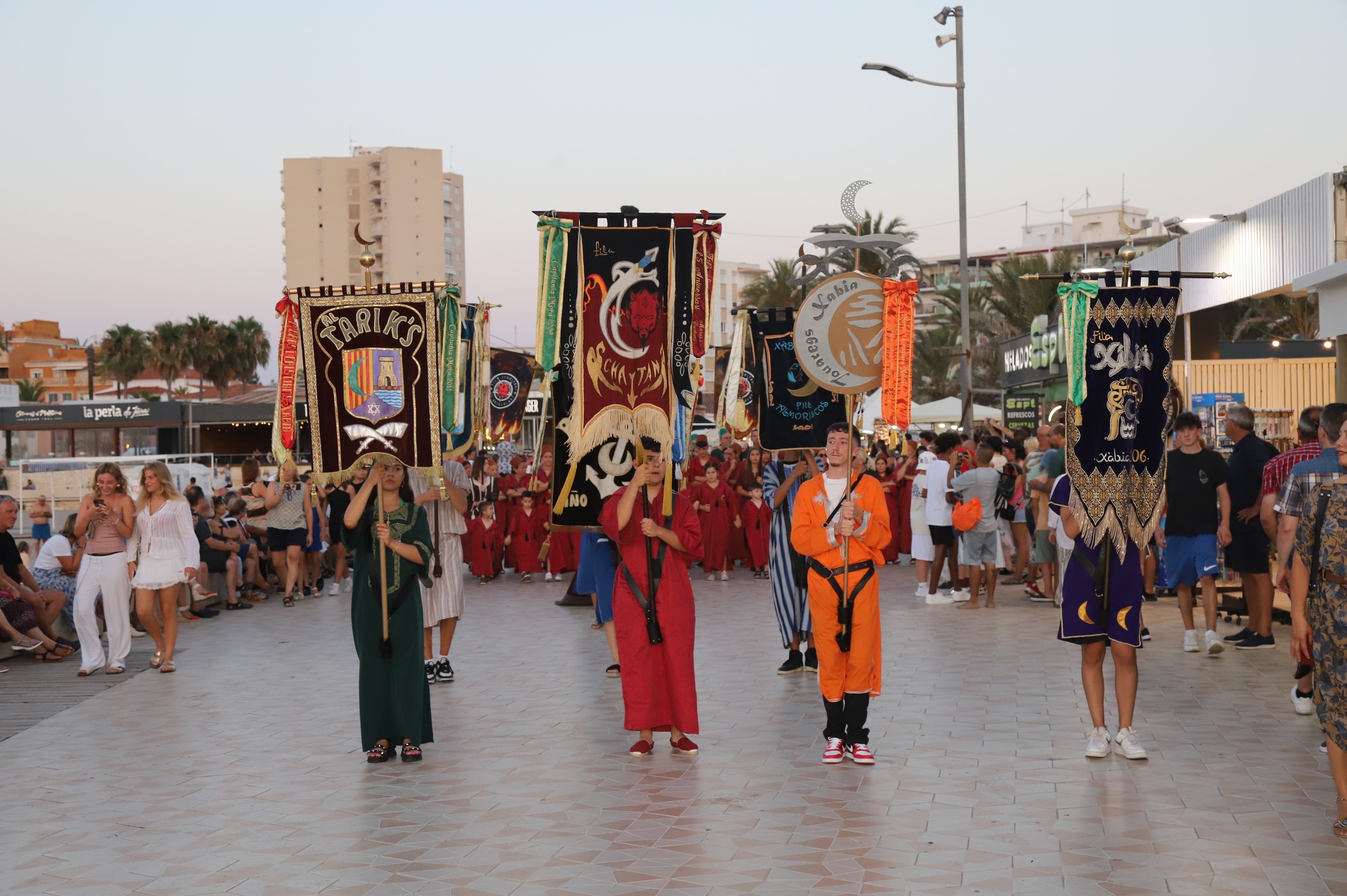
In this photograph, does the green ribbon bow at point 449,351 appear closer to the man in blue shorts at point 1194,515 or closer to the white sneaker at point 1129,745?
the white sneaker at point 1129,745

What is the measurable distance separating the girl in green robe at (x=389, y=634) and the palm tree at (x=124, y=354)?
67.5 m

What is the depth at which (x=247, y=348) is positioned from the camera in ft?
231

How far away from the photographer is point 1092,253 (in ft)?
278

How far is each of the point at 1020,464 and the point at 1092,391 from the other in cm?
845

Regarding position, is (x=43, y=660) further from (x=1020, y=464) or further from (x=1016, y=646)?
(x=1020, y=464)

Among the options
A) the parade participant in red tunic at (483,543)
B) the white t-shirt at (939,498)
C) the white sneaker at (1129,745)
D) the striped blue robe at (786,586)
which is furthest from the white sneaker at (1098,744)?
the parade participant in red tunic at (483,543)

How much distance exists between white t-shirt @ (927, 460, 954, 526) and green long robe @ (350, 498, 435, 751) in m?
7.77

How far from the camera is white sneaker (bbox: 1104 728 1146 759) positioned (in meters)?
6.85

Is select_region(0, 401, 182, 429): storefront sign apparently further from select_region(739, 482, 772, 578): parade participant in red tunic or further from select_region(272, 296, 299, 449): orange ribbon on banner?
select_region(272, 296, 299, 449): orange ribbon on banner

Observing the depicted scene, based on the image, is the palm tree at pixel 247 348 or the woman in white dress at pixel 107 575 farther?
the palm tree at pixel 247 348

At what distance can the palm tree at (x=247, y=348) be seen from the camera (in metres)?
69.7

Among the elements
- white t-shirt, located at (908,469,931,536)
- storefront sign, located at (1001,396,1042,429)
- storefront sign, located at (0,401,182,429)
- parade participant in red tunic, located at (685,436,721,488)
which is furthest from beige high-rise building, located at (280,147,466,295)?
white t-shirt, located at (908,469,931,536)

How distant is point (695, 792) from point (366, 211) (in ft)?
357

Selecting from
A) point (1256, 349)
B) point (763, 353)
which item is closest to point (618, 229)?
point (763, 353)
